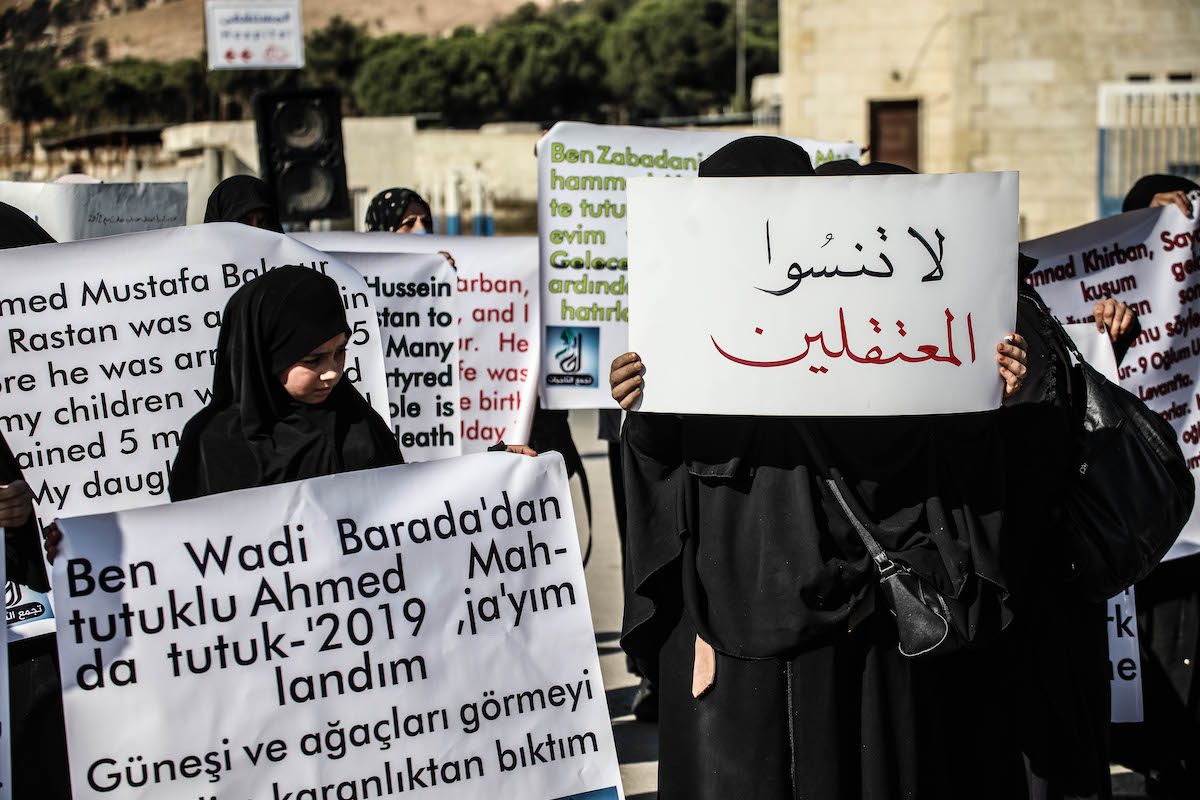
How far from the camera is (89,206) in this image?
18.3 feet

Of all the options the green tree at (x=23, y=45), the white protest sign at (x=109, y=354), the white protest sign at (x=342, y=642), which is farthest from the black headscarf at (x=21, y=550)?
the green tree at (x=23, y=45)

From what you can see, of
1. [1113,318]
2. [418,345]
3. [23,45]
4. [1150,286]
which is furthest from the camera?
[23,45]

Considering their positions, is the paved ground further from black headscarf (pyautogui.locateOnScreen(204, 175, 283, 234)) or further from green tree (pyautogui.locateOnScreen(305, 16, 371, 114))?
green tree (pyautogui.locateOnScreen(305, 16, 371, 114))

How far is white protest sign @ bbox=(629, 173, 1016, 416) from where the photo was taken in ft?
9.20

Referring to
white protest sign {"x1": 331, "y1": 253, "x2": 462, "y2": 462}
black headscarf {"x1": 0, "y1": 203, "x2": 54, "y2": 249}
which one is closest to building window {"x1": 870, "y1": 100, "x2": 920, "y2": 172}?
white protest sign {"x1": 331, "y1": 253, "x2": 462, "y2": 462}

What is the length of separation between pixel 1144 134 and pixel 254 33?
44.9 ft

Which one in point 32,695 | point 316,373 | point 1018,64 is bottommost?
point 32,695

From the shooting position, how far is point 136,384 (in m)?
3.81

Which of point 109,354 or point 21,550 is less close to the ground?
point 109,354

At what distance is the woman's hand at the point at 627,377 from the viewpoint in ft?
9.32

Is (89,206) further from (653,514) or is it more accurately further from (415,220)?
(653,514)

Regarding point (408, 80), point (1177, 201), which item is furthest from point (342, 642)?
point (408, 80)

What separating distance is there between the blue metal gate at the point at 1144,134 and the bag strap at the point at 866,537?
19.8 m

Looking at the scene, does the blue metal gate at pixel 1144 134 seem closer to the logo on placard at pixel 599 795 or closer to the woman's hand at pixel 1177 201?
the woman's hand at pixel 1177 201
